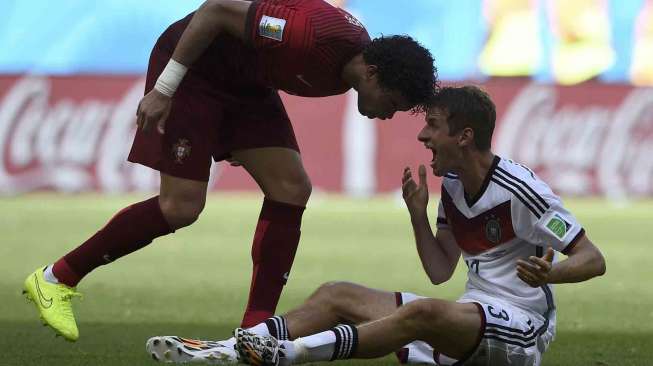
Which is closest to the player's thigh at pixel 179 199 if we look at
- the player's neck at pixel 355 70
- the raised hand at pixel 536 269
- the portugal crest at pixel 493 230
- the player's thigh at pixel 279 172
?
the player's thigh at pixel 279 172

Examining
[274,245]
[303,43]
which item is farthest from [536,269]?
[274,245]

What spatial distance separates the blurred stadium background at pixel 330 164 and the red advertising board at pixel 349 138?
25 millimetres

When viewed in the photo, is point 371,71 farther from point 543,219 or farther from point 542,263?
point 542,263

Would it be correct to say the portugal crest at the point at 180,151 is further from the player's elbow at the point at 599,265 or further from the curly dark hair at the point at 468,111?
the player's elbow at the point at 599,265

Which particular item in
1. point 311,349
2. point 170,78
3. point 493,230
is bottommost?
point 311,349

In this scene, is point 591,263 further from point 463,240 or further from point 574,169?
Answer: point 574,169

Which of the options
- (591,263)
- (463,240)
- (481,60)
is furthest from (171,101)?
(481,60)

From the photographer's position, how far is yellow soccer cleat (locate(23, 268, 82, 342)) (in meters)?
6.09

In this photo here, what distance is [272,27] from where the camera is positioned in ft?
19.1

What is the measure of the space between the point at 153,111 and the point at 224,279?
4342 millimetres

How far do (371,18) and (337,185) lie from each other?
921 cm

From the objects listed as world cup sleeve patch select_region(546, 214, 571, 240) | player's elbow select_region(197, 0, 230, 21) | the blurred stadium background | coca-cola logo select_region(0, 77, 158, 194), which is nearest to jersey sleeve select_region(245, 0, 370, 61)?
player's elbow select_region(197, 0, 230, 21)

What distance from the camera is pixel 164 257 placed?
39.4 ft

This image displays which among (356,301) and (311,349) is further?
(356,301)
